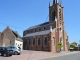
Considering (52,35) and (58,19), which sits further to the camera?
(58,19)

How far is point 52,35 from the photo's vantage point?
5597cm

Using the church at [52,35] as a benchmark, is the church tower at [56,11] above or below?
above

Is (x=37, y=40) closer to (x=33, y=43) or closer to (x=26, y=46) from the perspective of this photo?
(x=33, y=43)

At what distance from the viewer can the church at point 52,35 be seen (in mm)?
56094

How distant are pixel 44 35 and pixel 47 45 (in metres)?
4.25

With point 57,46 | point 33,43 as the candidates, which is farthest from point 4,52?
point 33,43

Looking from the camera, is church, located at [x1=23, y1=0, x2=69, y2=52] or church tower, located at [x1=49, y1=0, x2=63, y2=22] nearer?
church, located at [x1=23, y1=0, x2=69, y2=52]

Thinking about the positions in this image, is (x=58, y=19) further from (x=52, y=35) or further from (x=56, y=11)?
(x=52, y=35)

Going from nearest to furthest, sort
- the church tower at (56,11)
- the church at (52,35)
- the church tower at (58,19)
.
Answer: the church at (52,35) → the church tower at (58,19) → the church tower at (56,11)

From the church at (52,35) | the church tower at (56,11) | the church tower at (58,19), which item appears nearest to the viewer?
the church at (52,35)

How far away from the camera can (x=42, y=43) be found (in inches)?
2329

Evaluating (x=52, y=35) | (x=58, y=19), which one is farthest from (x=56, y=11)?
(x=52, y=35)

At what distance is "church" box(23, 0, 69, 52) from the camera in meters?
56.1

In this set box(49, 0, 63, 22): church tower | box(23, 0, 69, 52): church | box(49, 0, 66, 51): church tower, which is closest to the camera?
box(23, 0, 69, 52): church
